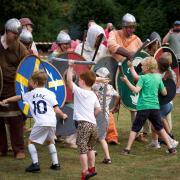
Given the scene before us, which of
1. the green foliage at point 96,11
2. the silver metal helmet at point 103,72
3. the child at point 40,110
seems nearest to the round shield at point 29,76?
the child at point 40,110

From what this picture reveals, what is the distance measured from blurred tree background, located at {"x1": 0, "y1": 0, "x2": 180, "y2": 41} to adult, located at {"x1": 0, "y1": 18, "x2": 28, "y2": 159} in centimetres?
1998

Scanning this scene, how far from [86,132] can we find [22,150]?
5.40ft

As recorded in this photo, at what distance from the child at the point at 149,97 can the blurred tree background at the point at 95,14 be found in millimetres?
19988

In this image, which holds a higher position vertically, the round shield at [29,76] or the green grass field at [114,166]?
the round shield at [29,76]

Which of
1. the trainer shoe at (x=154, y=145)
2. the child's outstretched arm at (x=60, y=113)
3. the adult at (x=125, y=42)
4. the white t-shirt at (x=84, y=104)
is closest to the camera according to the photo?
the white t-shirt at (x=84, y=104)

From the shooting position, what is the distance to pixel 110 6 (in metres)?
43.0

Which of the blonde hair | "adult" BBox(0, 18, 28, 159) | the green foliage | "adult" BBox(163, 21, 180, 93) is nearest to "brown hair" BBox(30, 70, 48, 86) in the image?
"adult" BBox(0, 18, 28, 159)

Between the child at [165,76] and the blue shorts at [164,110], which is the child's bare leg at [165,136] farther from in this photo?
the blue shorts at [164,110]

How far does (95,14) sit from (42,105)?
117ft

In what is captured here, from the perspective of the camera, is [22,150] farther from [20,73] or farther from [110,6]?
[110,6]

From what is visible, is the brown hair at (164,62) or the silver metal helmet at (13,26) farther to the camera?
the brown hair at (164,62)

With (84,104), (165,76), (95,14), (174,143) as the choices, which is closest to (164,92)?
(165,76)

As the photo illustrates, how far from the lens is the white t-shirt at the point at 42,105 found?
297 inches

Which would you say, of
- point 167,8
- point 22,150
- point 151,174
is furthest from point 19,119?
point 167,8
